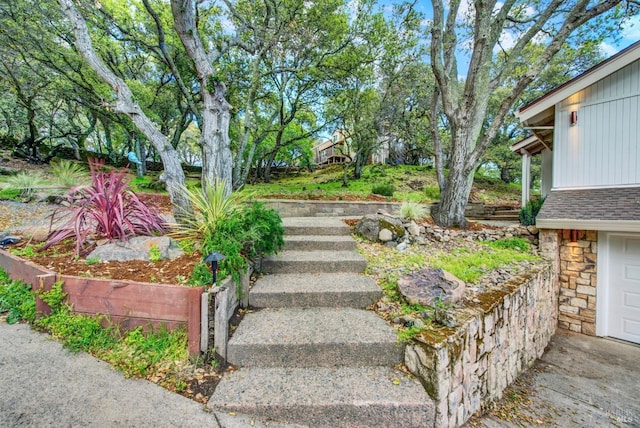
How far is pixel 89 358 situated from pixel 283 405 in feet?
5.20

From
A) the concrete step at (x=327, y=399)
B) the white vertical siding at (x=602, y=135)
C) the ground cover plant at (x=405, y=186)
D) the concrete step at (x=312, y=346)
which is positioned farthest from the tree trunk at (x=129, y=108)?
the white vertical siding at (x=602, y=135)

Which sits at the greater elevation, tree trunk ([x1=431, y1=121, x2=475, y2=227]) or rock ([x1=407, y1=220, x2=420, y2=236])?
tree trunk ([x1=431, y1=121, x2=475, y2=227])

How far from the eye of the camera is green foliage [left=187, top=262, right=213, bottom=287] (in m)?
2.13

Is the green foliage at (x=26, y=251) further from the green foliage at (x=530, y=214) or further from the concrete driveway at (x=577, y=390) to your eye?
the green foliage at (x=530, y=214)

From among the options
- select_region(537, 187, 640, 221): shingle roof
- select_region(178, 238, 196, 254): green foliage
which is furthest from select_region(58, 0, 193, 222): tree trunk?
select_region(537, 187, 640, 221): shingle roof

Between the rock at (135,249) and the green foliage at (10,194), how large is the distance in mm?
6194

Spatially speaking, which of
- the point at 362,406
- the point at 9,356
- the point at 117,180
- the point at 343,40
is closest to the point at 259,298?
the point at 362,406

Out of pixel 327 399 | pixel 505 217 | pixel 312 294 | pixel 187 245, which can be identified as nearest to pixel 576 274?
pixel 505 217

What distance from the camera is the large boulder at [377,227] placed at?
178 inches

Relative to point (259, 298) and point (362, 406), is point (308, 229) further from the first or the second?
point (362, 406)

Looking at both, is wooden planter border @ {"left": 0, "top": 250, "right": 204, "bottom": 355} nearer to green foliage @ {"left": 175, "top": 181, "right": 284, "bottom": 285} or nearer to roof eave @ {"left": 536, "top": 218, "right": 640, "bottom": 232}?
green foliage @ {"left": 175, "top": 181, "right": 284, "bottom": 285}

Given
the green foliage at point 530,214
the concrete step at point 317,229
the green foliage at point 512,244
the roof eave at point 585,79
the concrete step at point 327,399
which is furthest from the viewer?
the green foliage at point 530,214

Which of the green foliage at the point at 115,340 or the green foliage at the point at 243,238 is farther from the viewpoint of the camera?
the green foliage at the point at 243,238

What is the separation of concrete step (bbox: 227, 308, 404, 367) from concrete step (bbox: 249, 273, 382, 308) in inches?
14.7
